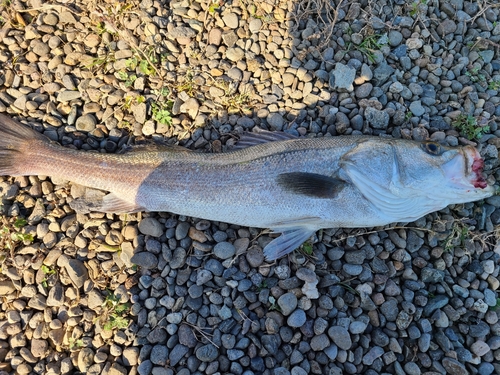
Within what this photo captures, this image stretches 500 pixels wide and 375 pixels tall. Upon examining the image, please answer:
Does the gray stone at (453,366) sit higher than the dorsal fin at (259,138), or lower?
lower

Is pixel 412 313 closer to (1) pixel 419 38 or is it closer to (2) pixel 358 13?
(1) pixel 419 38

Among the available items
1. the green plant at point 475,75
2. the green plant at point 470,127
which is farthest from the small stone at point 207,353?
the green plant at point 475,75

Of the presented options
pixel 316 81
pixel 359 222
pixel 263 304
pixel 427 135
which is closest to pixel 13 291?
pixel 263 304

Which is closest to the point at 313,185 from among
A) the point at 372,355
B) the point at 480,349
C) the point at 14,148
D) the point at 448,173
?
the point at 448,173

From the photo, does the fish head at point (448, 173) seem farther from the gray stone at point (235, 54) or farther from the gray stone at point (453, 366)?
the gray stone at point (235, 54)

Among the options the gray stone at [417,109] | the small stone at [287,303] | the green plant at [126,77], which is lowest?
the small stone at [287,303]

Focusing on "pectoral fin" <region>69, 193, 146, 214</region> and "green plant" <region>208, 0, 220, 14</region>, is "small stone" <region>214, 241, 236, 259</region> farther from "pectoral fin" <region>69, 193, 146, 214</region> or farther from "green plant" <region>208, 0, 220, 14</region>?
"green plant" <region>208, 0, 220, 14</region>
